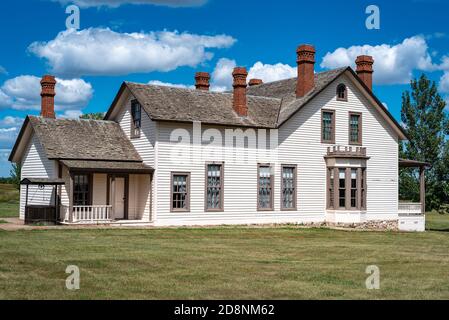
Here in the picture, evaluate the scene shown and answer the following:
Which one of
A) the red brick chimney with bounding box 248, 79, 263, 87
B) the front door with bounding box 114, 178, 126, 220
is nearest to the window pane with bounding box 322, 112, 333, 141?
the red brick chimney with bounding box 248, 79, 263, 87

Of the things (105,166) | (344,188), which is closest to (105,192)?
(105,166)

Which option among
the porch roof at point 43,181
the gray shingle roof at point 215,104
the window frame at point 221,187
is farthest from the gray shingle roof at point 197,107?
the porch roof at point 43,181

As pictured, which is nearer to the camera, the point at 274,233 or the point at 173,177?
the point at 274,233

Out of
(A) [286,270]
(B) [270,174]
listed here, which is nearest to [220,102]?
(B) [270,174]

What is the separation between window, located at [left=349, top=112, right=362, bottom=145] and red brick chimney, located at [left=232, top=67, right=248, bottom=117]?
5941 mm

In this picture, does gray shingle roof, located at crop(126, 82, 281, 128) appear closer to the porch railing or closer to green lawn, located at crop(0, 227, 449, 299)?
the porch railing

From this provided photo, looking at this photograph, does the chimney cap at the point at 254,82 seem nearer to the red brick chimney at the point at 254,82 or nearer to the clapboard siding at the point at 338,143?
the red brick chimney at the point at 254,82

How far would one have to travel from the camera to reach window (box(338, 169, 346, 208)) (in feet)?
107

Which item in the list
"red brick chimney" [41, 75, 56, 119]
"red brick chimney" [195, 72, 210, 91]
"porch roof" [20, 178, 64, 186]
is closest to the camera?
"porch roof" [20, 178, 64, 186]

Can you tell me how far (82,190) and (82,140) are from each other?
234 centimetres

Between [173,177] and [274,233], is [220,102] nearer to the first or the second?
[173,177]

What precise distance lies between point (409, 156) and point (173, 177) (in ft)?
84.5

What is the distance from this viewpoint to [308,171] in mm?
32250

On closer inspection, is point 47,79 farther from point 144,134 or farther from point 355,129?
point 355,129
